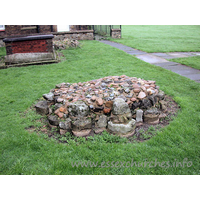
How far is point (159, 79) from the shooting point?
6031 mm

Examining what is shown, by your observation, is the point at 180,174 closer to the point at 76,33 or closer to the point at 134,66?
the point at 134,66

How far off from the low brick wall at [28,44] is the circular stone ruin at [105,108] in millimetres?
5002

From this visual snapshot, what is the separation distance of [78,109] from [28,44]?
243 inches

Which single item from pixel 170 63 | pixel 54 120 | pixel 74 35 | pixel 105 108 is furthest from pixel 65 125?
pixel 74 35

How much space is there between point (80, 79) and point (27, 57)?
356cm

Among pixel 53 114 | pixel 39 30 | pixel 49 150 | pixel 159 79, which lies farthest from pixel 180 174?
pixel 39 30

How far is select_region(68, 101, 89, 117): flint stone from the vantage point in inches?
142

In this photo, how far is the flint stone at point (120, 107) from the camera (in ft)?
11.7

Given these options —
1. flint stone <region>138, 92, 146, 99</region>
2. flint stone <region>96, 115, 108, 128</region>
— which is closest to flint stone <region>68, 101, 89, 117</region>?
flint stone <region>96, 115, 108, 128</region>

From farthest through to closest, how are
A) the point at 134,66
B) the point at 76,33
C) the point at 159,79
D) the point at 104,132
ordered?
the point at 76,33 < the point at 134,66 < the point at 159,79 < the point at 104,132

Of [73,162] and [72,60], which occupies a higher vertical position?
[72,60]

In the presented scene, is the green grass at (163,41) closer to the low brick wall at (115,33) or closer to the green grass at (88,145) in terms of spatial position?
the low brick wall at (115,33)

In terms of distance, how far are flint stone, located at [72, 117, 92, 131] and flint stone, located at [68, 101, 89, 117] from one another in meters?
0.15

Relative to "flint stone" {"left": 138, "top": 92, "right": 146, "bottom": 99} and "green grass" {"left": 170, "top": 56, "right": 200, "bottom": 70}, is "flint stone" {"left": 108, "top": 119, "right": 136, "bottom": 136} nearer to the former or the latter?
"flint stone" {"left": 138, "top": 92, "right": 146, "bottom": 99}
